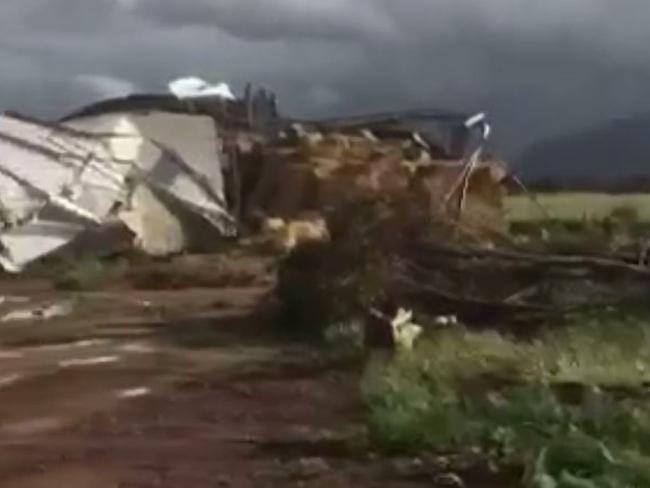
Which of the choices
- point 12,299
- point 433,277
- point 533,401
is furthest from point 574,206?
point 533,401

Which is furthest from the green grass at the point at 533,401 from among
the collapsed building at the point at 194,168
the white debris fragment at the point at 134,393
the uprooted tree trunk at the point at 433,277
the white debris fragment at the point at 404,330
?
the collapsed building at the point at 194,168

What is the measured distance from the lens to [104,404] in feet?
31.2

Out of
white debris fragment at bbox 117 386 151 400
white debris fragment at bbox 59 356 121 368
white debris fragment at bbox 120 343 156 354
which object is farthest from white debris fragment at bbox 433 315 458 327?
white debris fragment at bbox 117 386 151 400

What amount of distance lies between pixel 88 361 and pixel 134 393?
1720 millimetres

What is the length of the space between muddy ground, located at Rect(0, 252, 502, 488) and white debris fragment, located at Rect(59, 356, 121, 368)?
0.07 feet

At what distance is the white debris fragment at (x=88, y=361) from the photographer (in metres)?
11.4

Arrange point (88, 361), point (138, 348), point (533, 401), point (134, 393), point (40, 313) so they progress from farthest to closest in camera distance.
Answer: point (40, 313) → point (138, 348) → point (88, 361) → point (134, 393) → point (533, 401)

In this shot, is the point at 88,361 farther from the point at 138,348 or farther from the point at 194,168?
the point at 194,168

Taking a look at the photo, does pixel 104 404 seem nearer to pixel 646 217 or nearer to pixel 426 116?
pixel 426 116

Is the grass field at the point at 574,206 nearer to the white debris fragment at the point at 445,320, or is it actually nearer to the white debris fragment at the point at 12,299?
the white debris fragment at the point at 12,299

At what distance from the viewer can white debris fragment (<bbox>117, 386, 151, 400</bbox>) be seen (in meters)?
9.79

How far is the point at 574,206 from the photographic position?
75.8 ft

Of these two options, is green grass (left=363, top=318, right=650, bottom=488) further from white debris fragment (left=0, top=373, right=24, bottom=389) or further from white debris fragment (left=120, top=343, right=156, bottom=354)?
white debris fragment (left=0, top=373, right=24, bottom=389)

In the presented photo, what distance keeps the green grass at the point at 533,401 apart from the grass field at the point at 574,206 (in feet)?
27.8
